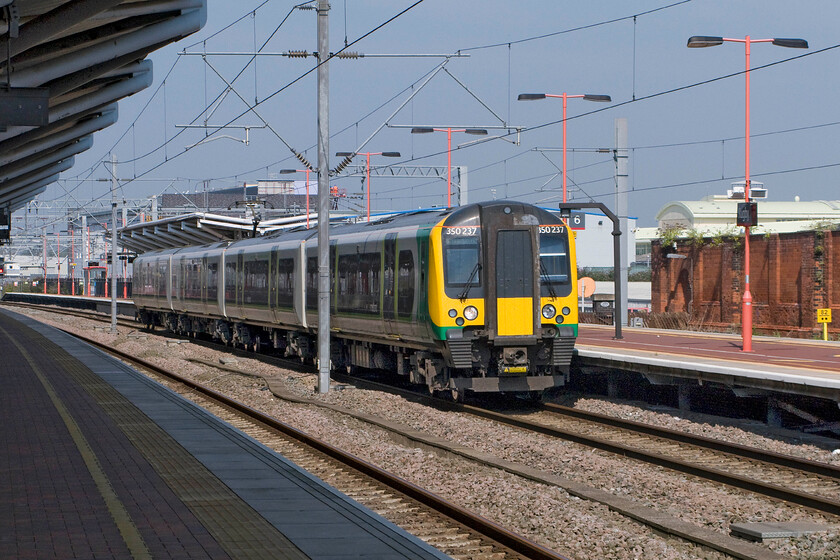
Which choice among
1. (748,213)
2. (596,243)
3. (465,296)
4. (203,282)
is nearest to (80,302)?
(203,282)

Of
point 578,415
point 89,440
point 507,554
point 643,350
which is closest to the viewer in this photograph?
point 507,554

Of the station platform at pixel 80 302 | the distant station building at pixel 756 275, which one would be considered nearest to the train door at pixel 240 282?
the distant station building at pixel 756 275

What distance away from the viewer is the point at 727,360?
19.5 m

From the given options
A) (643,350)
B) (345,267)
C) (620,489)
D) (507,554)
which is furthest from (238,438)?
(643,350)

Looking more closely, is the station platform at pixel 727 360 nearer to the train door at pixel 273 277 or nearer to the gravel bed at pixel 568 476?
the gravel bed at pixel 568 476

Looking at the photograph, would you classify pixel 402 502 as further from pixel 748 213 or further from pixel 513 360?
pixel 748 213

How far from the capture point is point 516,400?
20484 mm

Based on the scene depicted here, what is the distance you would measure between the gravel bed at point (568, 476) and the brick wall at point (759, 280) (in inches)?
749

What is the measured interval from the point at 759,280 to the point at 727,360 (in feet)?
69.6

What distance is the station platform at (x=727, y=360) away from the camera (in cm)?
1540

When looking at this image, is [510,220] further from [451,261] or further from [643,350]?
[643,350]

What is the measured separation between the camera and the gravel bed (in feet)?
30.0

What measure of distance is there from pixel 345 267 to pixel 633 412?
751cm

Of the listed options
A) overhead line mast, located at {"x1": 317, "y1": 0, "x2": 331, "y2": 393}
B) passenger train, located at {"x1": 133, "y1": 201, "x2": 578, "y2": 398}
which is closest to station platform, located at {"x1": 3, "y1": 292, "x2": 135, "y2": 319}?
passenger train, located at {"x1": 133, "y1": 201, "x2": 578, "y2": 398}
